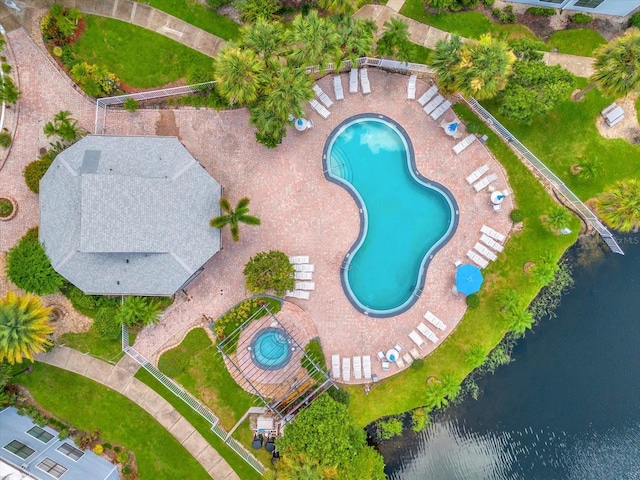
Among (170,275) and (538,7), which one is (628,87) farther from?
(170,275)

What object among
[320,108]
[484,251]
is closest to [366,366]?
[484,251]

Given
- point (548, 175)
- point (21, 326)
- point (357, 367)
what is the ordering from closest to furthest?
point (21, 326) < point (357, 367) < point (548, 175)

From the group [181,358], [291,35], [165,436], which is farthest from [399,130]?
[165,436]

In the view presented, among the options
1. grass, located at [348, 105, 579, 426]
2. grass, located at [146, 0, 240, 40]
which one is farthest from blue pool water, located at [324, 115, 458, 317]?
grass, located at [146, 0, 240, 40]

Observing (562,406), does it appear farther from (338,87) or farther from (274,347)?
(338,87)

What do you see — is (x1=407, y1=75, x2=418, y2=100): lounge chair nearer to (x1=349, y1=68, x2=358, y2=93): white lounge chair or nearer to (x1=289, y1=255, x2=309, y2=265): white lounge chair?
(x1=349, y1=68, x2=358, y2=93): white lounge chair

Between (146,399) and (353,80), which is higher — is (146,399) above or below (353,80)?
below
